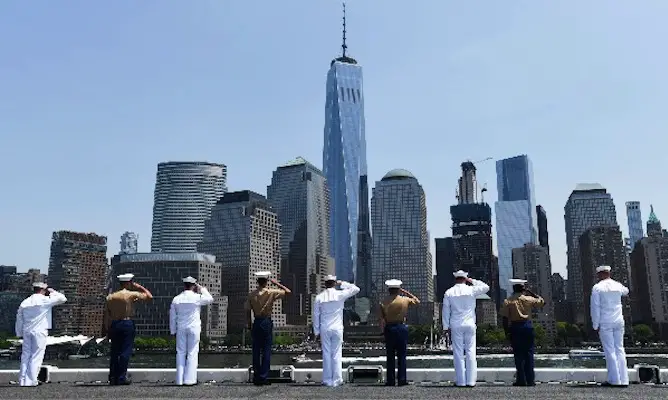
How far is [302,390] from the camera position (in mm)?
11570

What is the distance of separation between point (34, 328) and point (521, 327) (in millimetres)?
11347

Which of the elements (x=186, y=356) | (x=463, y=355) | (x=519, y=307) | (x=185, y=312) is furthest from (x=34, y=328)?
(x=519, y=307)

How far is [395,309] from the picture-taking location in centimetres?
1370

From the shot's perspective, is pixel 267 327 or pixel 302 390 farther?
pixel 267 327

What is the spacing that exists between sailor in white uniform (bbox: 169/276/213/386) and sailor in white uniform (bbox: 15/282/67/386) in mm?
2692

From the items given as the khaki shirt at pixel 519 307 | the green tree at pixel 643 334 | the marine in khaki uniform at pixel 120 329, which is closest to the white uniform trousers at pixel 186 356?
the marine in khaki uniform at pixel 120 329

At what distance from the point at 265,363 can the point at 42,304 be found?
5553mm

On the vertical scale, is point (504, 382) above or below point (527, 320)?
below

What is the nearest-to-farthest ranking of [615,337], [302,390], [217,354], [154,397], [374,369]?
[154,397]
[302,390]
[615,337]
[374,369]
[217,354]

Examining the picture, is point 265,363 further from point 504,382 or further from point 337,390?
point 504,382

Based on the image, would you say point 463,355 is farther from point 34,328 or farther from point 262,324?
point 34,328

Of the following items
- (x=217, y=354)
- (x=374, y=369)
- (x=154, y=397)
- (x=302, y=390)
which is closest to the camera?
(x=154, y=397)

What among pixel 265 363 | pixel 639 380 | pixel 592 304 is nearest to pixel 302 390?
pixel 265 363

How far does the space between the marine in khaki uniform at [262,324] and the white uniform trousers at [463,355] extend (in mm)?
4003
